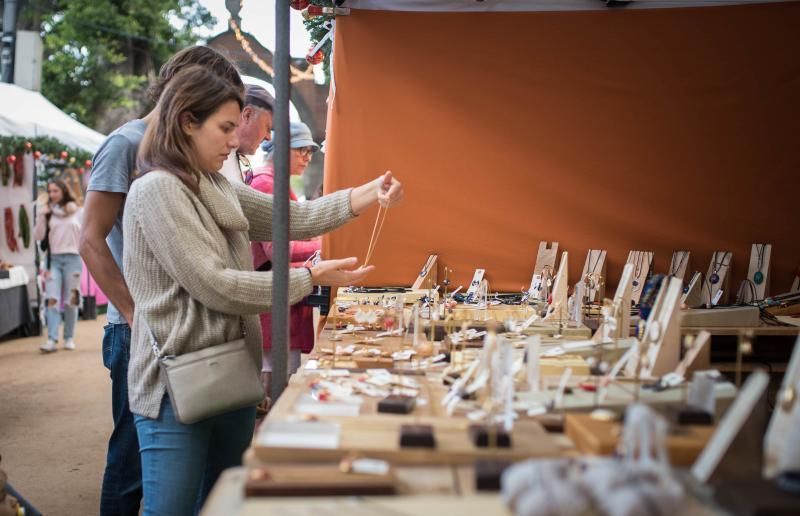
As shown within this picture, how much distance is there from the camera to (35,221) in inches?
356

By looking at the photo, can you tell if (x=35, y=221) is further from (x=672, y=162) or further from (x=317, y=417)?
(x=317, y=417)

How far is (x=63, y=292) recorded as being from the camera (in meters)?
8.33

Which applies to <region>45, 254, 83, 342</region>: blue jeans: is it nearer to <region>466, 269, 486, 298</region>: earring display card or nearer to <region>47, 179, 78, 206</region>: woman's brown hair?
<region>47, 179, 78, 206</region>: woman's brown hair

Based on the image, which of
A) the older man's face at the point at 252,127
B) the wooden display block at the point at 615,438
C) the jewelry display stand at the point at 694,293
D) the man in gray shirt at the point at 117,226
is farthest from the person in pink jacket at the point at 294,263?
the wooden display block at the point at 615,438

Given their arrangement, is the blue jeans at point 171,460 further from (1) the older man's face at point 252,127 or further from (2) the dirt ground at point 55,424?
(2) the dirt ground at point 55,424

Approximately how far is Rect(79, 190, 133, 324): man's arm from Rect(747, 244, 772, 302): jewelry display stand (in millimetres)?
3178

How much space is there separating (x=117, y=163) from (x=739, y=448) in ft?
6.29

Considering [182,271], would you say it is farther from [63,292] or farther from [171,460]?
[63,292]

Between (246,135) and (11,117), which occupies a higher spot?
(11,117)

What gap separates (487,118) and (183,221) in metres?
2.85

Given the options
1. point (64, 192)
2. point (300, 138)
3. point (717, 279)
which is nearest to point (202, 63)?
point (300, 138)

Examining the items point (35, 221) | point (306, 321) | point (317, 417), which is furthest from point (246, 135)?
point (35, 221)

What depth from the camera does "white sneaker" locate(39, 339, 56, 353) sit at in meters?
8.05

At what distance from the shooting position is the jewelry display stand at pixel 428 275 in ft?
14.6
